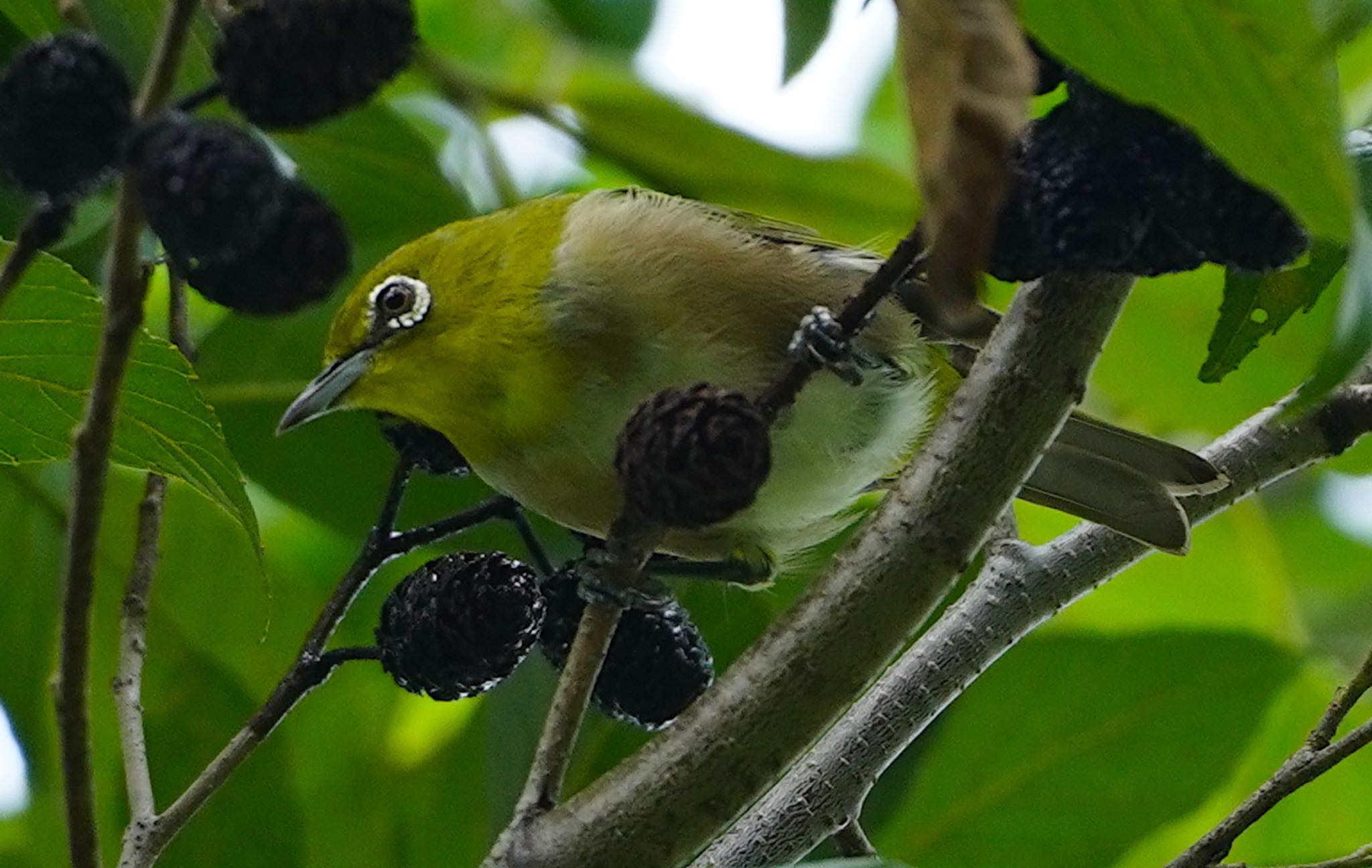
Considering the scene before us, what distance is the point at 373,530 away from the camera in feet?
5.81

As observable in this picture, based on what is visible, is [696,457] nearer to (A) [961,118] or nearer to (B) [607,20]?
(A) [961,118]

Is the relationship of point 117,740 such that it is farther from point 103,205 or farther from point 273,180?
point 273,180

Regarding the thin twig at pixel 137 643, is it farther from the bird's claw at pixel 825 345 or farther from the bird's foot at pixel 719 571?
the bird's foot at pixel 719 571

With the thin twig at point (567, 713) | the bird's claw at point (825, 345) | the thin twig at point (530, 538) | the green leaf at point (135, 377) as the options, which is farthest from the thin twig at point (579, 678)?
the thin twig at point (530, 538)

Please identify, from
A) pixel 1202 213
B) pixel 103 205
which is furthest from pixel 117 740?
pixel 1202 213

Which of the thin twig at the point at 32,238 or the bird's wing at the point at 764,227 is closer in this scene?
the thin twig at the point at 32,238

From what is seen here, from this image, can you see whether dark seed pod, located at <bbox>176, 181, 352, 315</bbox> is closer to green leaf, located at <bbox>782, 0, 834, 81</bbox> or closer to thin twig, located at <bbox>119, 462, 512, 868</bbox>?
thin twig, located at <bbox>119, 462, 512, 868</bbox>

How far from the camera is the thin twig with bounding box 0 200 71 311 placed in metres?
1.15

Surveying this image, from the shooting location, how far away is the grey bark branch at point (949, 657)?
76.8 inches

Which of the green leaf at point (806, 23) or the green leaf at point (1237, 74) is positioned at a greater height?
the green leaf at point (1237, 74)

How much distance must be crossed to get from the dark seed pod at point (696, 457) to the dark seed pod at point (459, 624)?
0.25 meters

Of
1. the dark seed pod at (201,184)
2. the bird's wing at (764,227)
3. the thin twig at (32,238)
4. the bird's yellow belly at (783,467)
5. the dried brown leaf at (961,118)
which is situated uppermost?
the dried brown leaf at (961,118)

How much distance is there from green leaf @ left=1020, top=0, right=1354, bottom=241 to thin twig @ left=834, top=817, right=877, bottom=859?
1105 mm

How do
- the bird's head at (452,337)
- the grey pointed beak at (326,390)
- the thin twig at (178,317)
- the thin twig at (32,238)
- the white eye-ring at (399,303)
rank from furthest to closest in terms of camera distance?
the white eye-ring at (399,303) < the bird's head at (452,337) < the grey pointed beak at (326,390) < the thin twig at (178,317) < the thin twig at (32,238)
